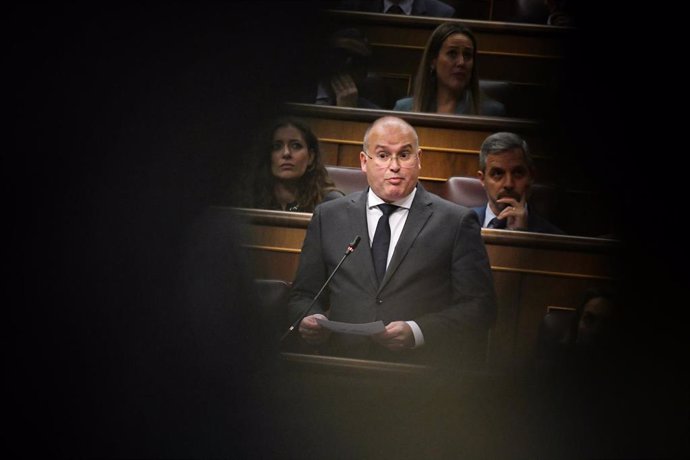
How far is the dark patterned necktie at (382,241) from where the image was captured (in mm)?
801

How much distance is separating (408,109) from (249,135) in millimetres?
384

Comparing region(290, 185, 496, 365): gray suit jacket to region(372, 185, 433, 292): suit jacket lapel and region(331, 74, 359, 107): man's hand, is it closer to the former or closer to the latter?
region(372, 185, 433, 292): suit jacket lapel

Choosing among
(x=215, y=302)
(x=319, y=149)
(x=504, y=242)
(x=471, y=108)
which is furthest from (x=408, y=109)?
(x=215, y=302)

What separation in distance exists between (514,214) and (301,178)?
22 centimetres

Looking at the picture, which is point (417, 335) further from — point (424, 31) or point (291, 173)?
point (424, 31)

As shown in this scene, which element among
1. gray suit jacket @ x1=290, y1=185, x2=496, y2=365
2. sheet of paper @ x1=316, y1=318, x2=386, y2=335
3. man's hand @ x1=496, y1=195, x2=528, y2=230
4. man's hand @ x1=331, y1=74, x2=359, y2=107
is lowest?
sheet of paper @ x1=316, y1=318, x2=386, y2=335

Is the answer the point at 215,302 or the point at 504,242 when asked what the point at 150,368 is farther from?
the point at 504,242

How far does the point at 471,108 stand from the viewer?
112cm

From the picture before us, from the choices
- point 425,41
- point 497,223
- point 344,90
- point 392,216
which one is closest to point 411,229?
point 392,216

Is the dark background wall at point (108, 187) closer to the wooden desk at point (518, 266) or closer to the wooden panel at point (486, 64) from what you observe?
the wooden desk at point (518, 266)

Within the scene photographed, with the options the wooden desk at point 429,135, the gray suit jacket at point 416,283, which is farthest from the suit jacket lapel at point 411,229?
the wooden desk at point 429,135

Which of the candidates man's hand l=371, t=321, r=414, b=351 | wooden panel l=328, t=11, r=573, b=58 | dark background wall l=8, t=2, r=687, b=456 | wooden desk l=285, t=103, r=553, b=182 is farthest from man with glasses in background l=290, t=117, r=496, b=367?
wooden panel l=328, t=11, r=573, b=58

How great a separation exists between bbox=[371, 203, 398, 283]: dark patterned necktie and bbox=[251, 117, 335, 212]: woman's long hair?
0.12 meters

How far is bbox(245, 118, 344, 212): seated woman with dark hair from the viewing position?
2.88 feet
